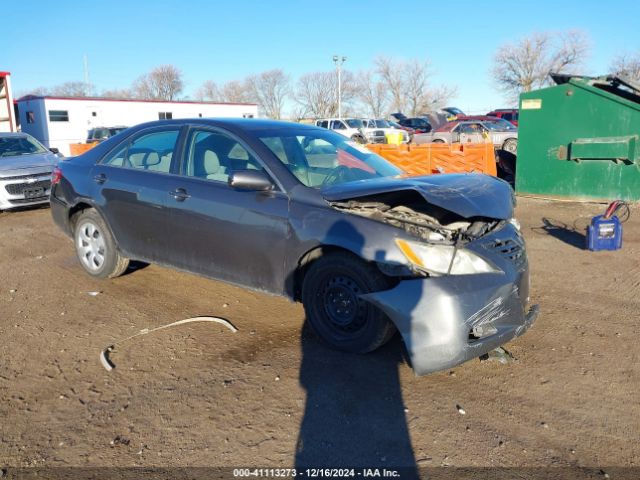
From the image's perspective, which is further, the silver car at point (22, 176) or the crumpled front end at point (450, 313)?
the silver car at point (22, 176)

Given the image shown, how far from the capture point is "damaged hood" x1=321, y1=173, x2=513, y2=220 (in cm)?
350

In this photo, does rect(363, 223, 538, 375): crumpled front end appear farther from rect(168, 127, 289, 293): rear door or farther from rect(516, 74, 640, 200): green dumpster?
rect(516, 74, 640, 200): green dumpster

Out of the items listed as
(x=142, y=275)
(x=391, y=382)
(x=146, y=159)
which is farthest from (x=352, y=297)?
(x=142, y=275)

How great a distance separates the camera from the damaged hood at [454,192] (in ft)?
11.5

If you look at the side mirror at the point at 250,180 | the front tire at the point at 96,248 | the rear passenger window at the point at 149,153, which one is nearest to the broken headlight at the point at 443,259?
the side mirror at the point at 250,180

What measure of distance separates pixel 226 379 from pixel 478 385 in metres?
1.63

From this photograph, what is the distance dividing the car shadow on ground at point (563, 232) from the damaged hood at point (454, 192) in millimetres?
3632

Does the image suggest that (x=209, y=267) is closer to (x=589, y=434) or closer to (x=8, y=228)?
(x=589, y=434)

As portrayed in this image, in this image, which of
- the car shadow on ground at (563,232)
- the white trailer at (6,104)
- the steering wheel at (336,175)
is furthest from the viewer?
the white trailer at (6,104)

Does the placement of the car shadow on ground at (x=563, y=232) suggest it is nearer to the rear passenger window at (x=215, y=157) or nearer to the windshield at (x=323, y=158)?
the windshield at (x=323, y=158)

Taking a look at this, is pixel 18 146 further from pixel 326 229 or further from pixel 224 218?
pixel 326 229

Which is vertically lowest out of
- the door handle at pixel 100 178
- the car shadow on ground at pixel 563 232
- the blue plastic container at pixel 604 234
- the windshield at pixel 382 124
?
the car shadow on ground at pixel 563 232

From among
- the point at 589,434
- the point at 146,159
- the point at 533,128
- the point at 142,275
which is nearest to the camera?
the point at 589,434

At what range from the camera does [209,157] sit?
15.1 ft
